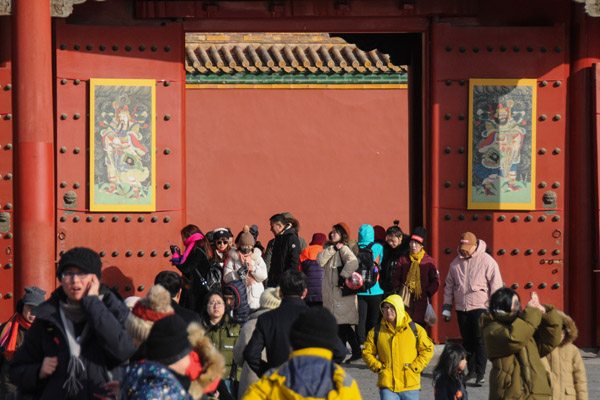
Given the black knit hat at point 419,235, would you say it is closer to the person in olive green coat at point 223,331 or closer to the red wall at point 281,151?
the person in olive green coat at point 223,331

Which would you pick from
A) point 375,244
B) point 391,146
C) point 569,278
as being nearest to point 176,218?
point 375,244

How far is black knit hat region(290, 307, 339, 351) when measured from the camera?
4508mm

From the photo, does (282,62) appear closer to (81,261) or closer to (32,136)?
(32,136)

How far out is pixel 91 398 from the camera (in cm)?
506

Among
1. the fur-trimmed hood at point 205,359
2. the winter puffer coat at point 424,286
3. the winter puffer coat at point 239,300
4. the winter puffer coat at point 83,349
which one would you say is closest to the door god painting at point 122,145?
the winter puffer coat at point 424,286

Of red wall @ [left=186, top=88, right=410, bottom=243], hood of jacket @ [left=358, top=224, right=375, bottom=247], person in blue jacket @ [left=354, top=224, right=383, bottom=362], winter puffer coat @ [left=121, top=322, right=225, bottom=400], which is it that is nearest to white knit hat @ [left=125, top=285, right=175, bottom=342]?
winter puffer coat @ [left=121, top=322, right=225, bottom=400]

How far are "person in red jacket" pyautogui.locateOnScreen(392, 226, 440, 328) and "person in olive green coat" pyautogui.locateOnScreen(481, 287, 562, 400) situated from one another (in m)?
3.47

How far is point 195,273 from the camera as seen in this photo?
32.2 feet

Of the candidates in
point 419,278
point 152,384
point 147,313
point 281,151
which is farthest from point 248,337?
point 281,151

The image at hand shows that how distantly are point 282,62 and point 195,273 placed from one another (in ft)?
25.2

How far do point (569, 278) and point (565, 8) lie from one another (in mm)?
2579

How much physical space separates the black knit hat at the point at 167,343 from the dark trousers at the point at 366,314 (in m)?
5.98

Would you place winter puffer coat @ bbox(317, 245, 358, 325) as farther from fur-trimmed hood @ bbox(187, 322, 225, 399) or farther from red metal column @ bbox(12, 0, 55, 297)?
fur-trimmed hood @ bbox(187, 322, 225, 399)

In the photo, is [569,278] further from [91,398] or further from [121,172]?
[91,398]
